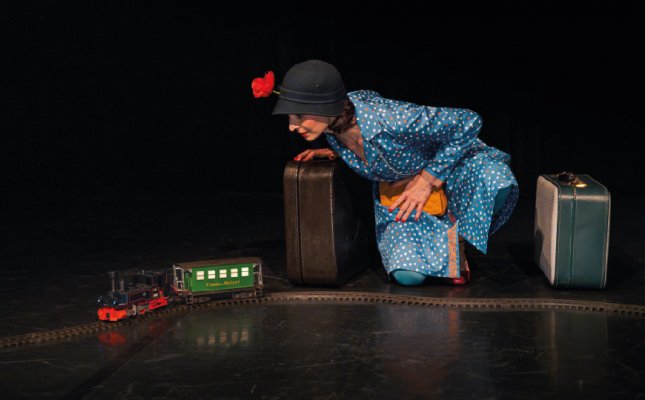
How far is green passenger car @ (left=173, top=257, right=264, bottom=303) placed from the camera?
3830 mm

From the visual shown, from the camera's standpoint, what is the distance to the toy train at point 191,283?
3703mm

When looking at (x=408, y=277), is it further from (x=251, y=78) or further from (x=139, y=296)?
(x=251, y=78)

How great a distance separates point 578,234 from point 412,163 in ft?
2.26

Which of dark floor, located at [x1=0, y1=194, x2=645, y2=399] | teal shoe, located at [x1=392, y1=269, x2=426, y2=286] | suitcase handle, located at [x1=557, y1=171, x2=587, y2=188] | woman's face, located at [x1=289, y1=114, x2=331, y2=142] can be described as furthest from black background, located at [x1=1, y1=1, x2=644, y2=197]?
woman's face, located at [x1=289, y1=114, x2=331, y2=142]

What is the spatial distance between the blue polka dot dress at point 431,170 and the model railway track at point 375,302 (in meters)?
0.27

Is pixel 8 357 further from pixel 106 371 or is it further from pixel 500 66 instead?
pixel 500 66

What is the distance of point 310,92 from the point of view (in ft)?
12.1

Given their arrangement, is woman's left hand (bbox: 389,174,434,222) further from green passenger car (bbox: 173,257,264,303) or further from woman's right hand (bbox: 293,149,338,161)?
green passenger car (bbox: 173,257,264,303)

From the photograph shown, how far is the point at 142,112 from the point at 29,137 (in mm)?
801

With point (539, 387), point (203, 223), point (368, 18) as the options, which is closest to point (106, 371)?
→ point (539, 387)

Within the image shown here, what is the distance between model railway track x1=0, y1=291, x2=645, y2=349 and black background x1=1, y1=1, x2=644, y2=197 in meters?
2.86

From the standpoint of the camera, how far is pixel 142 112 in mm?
7070

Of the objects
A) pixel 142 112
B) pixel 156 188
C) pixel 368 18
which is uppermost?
pixel 368 18

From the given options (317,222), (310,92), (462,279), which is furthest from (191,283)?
(462,279)
